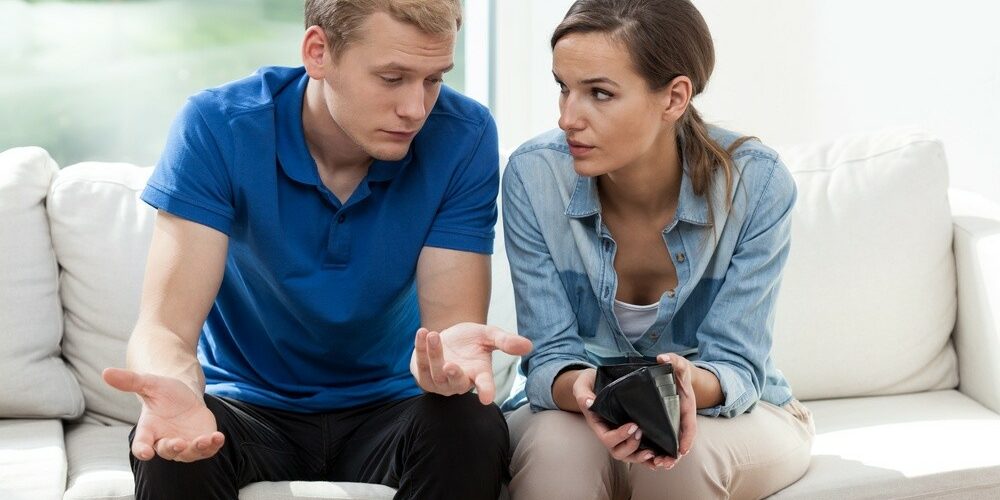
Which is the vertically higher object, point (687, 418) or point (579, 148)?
point (579, 148)

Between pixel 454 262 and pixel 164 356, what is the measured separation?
1.44 ft

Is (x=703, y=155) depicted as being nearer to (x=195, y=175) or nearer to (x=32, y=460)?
(x=195, y=175)

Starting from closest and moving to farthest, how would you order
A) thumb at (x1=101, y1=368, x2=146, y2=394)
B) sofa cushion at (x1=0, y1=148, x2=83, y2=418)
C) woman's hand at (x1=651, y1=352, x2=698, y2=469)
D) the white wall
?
1. thumb at (x1=101, y1=368, x2=146, y2=394)
2. woman's hand at (x1=651, y1=352, x2=698, y2=469)
3. sofa cushion at (x1=0, y1=148, x2=83, y2=418)
4. the white wall

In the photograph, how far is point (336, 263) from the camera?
5.63 feet

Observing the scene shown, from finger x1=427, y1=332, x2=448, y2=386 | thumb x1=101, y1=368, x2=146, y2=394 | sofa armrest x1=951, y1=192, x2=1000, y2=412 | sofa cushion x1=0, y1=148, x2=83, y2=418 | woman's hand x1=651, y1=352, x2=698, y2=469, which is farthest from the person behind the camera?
sofa armrest x1=951, y1=192, x2=1000, y2=412

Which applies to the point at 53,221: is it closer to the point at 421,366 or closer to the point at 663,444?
the point at 421,366

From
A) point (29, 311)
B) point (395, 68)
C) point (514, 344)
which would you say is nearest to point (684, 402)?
point (514, 344)

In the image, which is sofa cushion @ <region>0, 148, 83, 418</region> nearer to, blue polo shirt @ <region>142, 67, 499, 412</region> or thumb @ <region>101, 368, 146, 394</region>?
blue polo shirt @ <region>142, 67, 499, 412</region>

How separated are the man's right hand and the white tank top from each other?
0.66m

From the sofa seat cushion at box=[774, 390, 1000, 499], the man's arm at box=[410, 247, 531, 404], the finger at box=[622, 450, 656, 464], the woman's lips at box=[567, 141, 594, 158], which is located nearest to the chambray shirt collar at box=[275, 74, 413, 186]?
the man's arm at box=[410, 247, 531, 404]

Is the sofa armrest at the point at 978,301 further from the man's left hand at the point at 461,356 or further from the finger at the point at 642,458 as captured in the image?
the man's left hand at the point at 461,356

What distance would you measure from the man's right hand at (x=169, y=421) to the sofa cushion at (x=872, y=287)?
3.80 ft

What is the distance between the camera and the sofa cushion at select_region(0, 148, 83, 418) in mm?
1915

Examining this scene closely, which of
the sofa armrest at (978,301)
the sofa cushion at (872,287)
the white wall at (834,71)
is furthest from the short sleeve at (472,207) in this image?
the white wall at (834,71)
